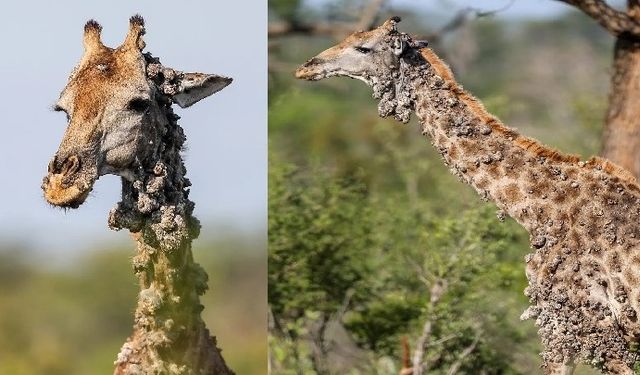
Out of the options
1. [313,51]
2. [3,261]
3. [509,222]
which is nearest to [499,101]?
[509,222]

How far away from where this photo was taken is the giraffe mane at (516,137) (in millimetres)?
4852

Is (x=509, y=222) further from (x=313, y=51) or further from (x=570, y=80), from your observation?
(x=570, y=80)

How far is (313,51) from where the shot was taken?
13930 mm

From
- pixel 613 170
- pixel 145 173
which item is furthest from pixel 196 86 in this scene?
pixel 613 170

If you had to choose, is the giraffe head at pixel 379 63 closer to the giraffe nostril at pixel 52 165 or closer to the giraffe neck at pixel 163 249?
the giraffe neck at pixel 163 249

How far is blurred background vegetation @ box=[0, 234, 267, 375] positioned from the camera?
33.6 feet

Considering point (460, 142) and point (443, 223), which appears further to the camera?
point (443, 223)

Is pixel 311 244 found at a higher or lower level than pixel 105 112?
higher

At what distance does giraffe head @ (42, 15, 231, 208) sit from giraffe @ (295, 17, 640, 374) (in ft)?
2.69

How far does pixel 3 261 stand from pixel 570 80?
10.2m

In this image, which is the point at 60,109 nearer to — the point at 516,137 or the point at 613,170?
the point at 516,137

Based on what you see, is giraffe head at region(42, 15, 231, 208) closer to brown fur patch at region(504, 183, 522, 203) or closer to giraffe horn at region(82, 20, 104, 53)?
giraffe horn at region(82, 20, 104, 53)

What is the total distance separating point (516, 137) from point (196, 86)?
1321mm

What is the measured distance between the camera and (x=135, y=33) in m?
4.31
